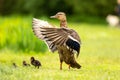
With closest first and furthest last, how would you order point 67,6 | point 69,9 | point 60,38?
point 60,38, point 67,6, point 69,9

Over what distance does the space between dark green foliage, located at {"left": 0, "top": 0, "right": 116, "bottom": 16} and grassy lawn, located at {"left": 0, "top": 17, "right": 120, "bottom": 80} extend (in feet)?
33.3

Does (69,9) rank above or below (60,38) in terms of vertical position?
below

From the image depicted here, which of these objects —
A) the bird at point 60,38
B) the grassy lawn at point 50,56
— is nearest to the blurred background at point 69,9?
the grassy lawn at point 50,56

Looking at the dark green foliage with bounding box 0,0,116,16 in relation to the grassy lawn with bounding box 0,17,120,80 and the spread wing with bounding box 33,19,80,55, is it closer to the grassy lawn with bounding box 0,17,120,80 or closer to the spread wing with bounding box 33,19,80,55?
the grassy lawn with bounding box 0,17,120,80

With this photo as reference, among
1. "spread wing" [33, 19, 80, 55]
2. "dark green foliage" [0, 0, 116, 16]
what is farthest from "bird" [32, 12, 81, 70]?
"dark green foliage" [0, 0, 116, 16]

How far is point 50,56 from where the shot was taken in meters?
14.5

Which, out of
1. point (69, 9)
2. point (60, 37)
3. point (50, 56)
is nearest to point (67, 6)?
point (69, 9)

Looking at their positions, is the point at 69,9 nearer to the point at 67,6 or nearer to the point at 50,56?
the point at 67,6

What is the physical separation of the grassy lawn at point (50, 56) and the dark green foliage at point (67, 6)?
33.3 ft

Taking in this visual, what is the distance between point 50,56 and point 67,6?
20911 mm

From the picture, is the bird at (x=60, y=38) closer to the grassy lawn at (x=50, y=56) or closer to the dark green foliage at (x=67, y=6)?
the grassy lawn at (x=50, y=56)

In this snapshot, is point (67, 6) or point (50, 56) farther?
point (67, 6)

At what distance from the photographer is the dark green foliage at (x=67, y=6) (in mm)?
34469

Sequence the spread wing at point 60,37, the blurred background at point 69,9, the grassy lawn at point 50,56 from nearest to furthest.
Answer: the grassy lawn at point 50,56
the spread wing at point 60,37
the blurred background at point 69,9
